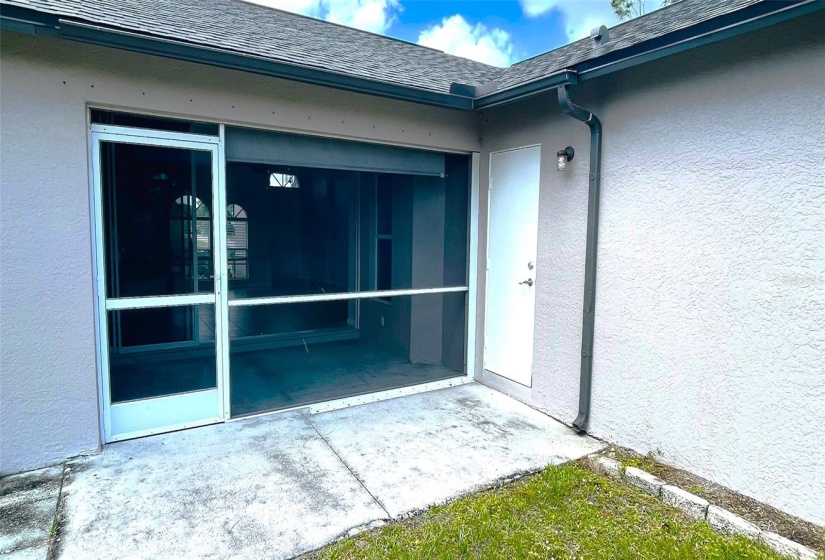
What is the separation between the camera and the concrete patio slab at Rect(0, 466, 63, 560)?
2584 mm

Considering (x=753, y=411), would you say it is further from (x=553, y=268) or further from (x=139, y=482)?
(x=139, y=482)

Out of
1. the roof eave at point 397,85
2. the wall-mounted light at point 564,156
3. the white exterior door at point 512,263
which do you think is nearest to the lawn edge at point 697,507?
the white exterior door at point 512,263

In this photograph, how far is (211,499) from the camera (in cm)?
309

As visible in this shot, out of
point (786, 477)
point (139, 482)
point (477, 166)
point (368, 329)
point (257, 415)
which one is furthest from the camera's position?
point (368, 329)

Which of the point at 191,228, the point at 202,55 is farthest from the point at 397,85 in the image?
the point at 191,228

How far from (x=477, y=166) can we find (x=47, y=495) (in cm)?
467

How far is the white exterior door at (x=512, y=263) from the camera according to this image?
188 inches

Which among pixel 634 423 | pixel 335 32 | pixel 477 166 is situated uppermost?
pixel 335 32

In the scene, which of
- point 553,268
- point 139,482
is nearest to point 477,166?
point 553,268

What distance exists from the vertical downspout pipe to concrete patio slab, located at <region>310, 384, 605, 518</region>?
1.09ft

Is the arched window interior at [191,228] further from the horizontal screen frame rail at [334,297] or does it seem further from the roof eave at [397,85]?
the roof eave at [397,85]

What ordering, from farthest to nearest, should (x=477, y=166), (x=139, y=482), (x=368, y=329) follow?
(x=368, y=329)
(x=477, y=166)
(x=139, y=482)

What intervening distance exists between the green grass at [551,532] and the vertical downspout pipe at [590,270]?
3.03ft

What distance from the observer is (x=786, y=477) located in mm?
2926
